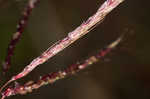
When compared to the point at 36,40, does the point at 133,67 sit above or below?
below

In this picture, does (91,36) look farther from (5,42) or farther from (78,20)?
(5,42)

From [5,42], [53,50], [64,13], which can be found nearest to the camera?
[53,50]

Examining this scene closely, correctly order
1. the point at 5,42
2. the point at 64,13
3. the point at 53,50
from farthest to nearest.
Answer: the point at 64,13 → the point at 5,42 → the point at 53,50

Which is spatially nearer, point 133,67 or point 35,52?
point 35,52

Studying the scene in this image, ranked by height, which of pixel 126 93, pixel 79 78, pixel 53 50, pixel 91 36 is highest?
pixel 91 36

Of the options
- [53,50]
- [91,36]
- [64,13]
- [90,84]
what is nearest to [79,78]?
[90,84]

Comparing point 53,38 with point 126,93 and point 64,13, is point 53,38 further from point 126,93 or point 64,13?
point 126,93
